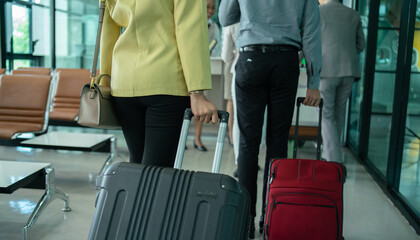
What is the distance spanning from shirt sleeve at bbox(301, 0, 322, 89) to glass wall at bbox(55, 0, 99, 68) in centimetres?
595

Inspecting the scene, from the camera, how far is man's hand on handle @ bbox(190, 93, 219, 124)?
47.9 inches

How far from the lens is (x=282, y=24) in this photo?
1.99 meters

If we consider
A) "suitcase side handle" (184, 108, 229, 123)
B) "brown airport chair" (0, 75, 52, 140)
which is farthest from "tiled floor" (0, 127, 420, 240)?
"suitcase side handle" (184, 108, 229, 123)

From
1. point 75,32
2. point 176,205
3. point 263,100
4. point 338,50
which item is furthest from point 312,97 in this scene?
point 75,32

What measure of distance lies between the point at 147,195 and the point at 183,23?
506 millimetres

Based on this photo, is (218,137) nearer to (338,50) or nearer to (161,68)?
(161,68)

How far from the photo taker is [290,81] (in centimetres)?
205

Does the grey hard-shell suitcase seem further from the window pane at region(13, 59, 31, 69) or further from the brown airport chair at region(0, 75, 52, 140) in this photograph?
the window pane at region(13, 59, 31, 69)

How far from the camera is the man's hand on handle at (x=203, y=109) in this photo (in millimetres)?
1217

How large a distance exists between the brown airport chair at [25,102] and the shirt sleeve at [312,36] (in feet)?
8.69

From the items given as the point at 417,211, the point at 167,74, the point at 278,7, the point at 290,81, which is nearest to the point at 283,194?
the point at 290,81

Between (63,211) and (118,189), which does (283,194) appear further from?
(63,211)

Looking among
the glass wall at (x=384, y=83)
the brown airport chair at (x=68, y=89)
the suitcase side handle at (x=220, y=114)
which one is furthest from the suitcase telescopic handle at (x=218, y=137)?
the brown airport chair at (x=68, y=89)

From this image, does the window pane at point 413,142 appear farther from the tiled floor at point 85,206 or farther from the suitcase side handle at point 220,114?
the suitcase side handle at point 220,114
